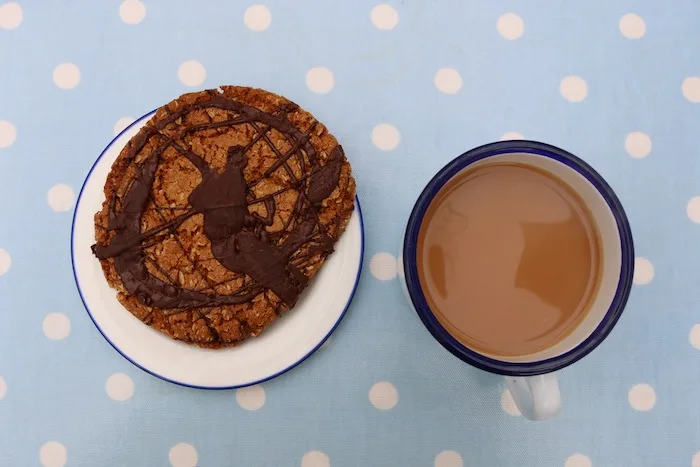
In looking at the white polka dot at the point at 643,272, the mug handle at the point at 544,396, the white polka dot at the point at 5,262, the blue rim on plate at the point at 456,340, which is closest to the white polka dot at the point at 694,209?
the white polka dot at the point at 643,272

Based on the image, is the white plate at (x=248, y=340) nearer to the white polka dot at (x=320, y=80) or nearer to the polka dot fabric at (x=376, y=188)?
the polka dot fabric at (x=376, y=188)

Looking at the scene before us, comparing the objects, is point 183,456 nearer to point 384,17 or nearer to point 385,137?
point 385,137

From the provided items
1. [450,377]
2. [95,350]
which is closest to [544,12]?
[450,377]

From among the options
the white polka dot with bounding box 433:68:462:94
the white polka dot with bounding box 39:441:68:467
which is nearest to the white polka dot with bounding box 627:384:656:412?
the white polka dot with bounding box 433:68:462:94

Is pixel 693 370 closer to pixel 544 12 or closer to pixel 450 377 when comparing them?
pixel 450 377

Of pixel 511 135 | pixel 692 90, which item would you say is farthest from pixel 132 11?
pixel 692 90
